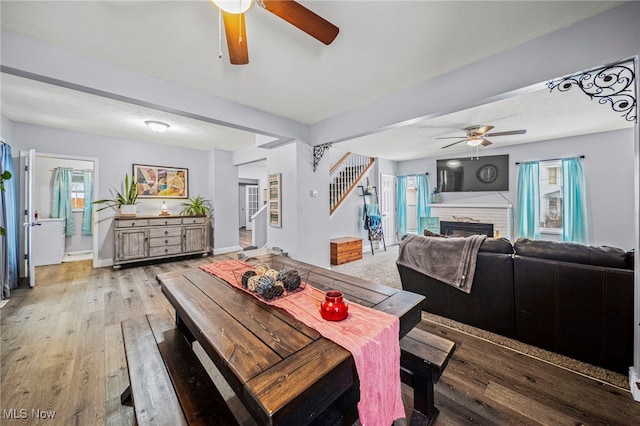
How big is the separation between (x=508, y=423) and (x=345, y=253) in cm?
371

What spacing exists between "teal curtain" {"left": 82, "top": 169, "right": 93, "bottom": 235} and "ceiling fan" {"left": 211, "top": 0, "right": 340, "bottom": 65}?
20.7 feet

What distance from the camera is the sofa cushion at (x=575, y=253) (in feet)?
5.86

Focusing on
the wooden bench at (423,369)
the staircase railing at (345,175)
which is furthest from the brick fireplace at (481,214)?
the wooden bench at (423,369)

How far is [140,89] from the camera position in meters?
2.36

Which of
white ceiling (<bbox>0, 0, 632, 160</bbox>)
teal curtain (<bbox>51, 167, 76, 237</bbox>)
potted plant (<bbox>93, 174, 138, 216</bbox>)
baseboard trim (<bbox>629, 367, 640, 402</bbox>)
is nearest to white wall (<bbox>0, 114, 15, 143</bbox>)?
white ceiling (<bbox>0, 0, 632, 160</bbox>)

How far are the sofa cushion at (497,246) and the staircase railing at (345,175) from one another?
3.59 m

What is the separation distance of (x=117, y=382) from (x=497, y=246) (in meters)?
3.30

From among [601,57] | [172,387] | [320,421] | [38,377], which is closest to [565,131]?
[601,57]

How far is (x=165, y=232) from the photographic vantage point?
16.2 ft

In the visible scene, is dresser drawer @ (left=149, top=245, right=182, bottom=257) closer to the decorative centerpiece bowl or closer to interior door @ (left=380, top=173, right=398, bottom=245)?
the decorative centerpiece bowl

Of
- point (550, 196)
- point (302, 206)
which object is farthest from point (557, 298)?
point (550, 196)

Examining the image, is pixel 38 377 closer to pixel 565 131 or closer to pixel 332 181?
pixel 332 181

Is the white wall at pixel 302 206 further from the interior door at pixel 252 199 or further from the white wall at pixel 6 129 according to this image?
the interior door at pixel 252 199

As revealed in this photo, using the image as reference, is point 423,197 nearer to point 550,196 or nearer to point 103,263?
point 550,196
